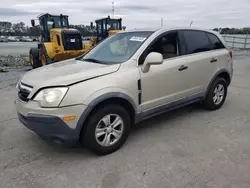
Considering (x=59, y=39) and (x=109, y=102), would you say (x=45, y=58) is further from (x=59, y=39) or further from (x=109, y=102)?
(x=109, y=102)

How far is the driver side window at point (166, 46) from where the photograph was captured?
365 centimetres

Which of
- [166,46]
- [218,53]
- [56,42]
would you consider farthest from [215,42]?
[56,42]

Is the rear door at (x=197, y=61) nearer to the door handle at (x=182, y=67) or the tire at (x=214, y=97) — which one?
the door handle at (x=182, y=67)

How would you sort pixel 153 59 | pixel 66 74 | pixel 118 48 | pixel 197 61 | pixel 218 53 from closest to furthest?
pixel 66 74 < pixel 153 59 < pixel 118 48 < pixel 197 61 < pixel 218 53

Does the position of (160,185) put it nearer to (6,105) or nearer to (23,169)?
(23,169)

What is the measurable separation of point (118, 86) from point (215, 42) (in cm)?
271

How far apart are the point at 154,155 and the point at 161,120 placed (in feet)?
4.28

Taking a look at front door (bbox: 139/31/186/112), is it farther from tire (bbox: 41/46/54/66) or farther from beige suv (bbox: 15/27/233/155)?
tire (bbox: 41/46/54/66)

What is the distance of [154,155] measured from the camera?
3.16 m

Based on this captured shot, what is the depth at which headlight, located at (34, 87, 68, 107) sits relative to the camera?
2740 mm

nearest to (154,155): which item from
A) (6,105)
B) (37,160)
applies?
(37,160)

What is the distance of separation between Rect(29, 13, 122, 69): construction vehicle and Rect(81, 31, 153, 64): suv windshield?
6.24 meters

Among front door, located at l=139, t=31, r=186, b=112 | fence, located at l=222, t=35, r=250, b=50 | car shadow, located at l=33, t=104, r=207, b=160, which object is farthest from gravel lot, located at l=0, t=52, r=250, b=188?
fence, located at l=222, t=35, r=250, b=50

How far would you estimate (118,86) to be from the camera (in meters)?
3.11
